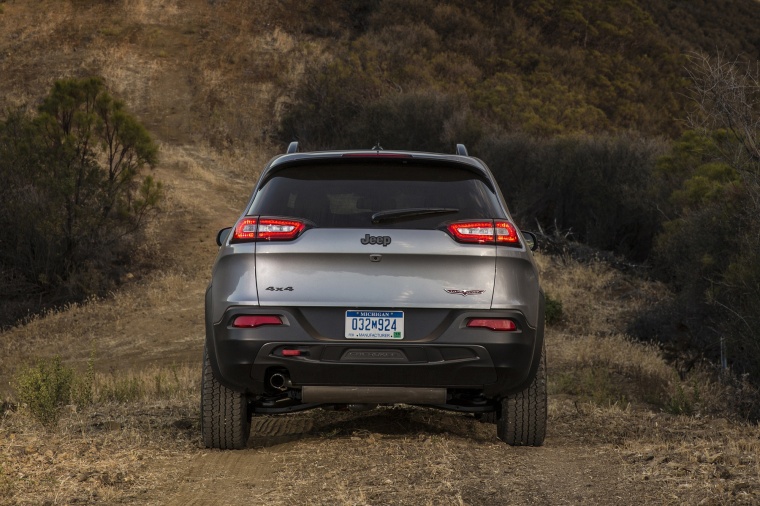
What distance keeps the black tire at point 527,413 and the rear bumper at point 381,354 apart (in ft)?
1.95

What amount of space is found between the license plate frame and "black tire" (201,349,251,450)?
3.60 ft

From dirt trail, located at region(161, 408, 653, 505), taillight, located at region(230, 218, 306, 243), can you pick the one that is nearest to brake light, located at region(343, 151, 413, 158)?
taillight, located at region(230, 218, 306, 243)

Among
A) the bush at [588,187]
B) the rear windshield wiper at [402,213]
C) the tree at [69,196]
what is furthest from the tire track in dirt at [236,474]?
the bush at [588,187]

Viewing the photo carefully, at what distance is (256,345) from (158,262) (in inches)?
841

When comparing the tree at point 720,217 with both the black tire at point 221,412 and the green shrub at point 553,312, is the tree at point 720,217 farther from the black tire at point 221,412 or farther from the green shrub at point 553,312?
the black tire at point 221,412

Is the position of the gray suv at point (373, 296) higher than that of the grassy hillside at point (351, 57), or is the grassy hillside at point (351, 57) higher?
the gray suv at point (373, 296)

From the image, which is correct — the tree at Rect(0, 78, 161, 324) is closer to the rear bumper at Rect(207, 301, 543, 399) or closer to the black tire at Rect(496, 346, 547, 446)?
the black tire at Rect(496, 346, 547, 446)

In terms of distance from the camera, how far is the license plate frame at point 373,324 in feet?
18.6

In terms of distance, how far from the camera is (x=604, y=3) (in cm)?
5784

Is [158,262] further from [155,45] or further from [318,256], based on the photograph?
Result: [155,45]

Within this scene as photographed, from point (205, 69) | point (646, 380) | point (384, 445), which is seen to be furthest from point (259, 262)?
point (205, 69)

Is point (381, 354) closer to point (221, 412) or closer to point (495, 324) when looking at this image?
point (495, 324)

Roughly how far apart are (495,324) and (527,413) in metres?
1.01

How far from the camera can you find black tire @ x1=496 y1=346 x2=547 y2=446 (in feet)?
21.2
